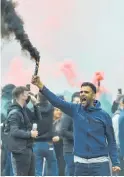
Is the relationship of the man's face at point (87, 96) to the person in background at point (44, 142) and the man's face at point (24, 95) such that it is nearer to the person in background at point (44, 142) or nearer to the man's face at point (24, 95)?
the man's face at point (24, 95)

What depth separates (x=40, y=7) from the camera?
1555 centimetres

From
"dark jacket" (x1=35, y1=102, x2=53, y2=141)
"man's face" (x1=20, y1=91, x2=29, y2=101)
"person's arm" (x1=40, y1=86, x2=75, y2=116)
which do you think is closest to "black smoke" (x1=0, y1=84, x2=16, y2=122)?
"dark jacket" (x1=35, y1=102, x2=53, y2=141)

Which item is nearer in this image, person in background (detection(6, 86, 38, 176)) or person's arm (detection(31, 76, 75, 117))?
person's arm (detection(31, 76, 75, 117))

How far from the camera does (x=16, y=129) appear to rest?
860cm

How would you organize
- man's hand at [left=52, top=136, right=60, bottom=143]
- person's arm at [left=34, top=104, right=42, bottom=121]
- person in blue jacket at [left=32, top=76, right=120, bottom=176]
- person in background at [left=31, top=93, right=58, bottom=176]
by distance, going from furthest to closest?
man's hand at [left=52, top=136, right=60, bottom=143] < person in background at [left=31, top=93, right=58, bottom=176] < person's arm at [left=34, top=104, right=42, bottom=121] < person in blue jacket at [left=32, top=76, right=120, bottom=176]

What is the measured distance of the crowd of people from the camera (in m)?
7.41

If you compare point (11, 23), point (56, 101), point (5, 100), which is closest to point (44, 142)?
point (5, 100)

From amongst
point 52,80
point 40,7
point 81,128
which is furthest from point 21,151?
point 40,7

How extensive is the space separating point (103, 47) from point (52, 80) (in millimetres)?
1480

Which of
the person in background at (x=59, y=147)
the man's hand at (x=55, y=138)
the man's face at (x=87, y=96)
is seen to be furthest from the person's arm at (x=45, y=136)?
the man's face at (x=87, y=96)

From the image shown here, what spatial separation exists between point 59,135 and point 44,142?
385 mm

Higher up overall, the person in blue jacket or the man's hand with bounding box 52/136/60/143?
the man's hand with bounding box 52/136/60/143

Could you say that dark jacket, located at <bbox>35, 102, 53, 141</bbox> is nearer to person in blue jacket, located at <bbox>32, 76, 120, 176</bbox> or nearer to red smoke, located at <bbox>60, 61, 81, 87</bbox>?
person in blue jacket, located at <bbox>32, 76, 120, 176</bbox>

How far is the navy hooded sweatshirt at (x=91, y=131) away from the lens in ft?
24.2
